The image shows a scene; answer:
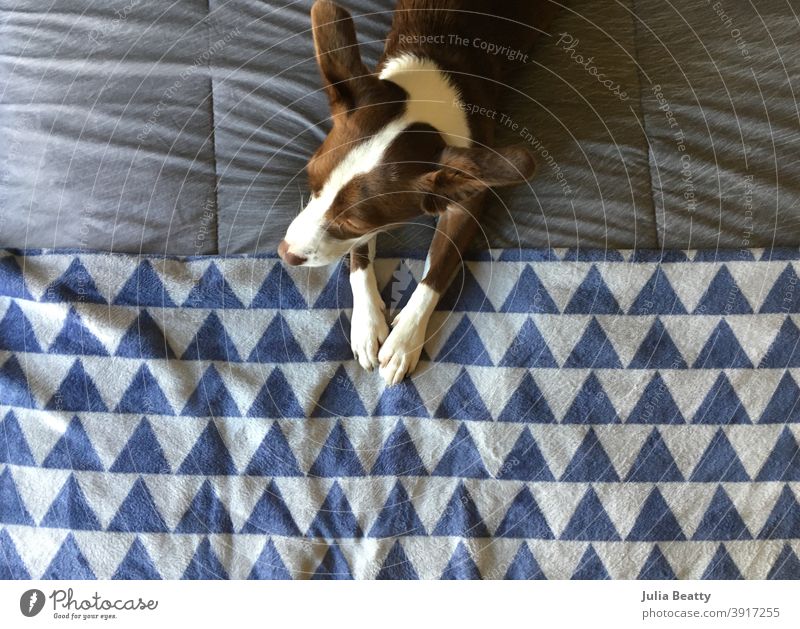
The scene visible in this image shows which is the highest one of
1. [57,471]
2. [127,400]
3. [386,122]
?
[386,122]

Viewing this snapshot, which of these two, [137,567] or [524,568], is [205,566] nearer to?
[137,567]

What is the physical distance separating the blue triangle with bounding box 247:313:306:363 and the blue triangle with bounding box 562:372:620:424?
1.79ft

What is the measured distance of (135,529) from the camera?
1444 millimetres

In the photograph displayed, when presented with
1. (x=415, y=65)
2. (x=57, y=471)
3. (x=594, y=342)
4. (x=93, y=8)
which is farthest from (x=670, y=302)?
(x=93, y=8)

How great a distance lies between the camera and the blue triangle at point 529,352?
4.97 ft

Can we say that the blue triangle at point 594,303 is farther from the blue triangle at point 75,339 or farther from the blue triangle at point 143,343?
the blue triangle at point 75,339

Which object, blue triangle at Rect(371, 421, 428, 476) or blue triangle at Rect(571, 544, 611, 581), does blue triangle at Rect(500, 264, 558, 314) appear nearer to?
blue triangle at Rect(371, 421, 428, 476)

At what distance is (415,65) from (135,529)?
1028 millimetres

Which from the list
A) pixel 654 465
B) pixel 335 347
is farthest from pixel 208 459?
pixel 654 465

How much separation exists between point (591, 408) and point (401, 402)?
38 centimetres

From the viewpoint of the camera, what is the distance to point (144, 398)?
150cm

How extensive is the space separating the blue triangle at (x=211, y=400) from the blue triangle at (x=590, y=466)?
0.67 metres

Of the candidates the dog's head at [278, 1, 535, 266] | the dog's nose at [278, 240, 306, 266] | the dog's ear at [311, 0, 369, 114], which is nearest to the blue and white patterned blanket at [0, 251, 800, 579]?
the dog's nose at [278, 240, 306, 266]
